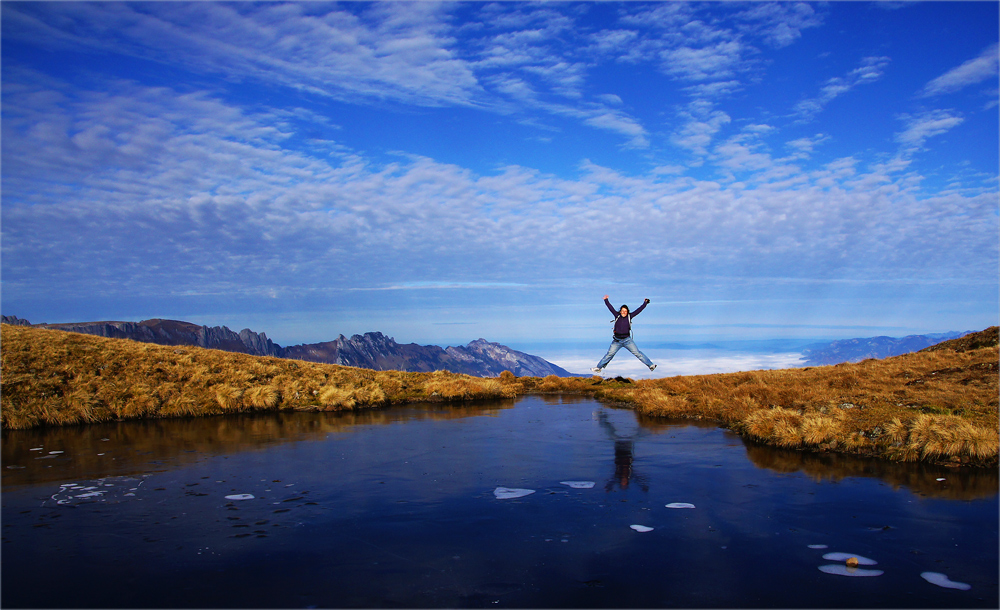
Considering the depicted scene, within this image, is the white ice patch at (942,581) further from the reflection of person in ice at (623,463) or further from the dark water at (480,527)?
the reflection of person in ice at (623,463)

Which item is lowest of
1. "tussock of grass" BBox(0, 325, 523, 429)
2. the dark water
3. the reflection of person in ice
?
the dark water

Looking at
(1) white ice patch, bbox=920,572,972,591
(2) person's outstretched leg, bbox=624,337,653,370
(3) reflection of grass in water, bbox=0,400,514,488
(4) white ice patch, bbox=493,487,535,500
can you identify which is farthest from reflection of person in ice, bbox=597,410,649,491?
(2) person's outstretched leg, bbox=624,337,653,370

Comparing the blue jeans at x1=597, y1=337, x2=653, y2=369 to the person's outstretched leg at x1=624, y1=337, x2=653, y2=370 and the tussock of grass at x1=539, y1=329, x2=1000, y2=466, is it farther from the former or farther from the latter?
the tussock of grass at x1=539, y1=329, x2=1000, y2=466

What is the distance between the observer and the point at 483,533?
8188 mm

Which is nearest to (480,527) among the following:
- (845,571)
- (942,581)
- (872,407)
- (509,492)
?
(509,492)

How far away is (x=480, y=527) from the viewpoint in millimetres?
8461

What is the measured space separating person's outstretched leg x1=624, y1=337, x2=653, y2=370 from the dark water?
10.7 m

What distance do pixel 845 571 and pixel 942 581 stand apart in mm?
1049

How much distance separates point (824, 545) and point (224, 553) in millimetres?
8768

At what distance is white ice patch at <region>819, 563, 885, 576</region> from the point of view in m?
6.67

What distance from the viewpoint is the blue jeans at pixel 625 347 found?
25.5 m

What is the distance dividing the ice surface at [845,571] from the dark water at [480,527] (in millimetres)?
176

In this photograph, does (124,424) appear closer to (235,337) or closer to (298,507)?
(298,507)

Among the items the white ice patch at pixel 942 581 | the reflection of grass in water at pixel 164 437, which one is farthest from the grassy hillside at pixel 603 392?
the white ice patch at pixel 942 581
